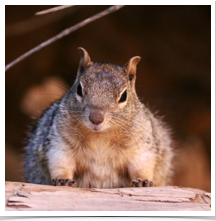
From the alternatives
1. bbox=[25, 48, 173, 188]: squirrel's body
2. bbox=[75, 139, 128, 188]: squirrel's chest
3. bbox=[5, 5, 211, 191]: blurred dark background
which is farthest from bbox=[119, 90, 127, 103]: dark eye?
bbox=[5, 5, 211, 191]: blurred dark background

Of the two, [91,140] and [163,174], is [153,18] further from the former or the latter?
[91,140]

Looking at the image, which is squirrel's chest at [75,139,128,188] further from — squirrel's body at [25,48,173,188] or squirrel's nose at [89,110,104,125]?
squirrel's nose at [89,110,104,125]

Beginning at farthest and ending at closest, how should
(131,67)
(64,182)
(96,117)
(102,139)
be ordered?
(131,67), (102,139), (64,182), (96,117)

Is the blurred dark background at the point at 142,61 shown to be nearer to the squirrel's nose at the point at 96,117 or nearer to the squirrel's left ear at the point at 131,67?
the squirrel's left ear at the point at 131,67

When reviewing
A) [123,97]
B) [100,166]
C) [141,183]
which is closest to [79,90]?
[123,97]

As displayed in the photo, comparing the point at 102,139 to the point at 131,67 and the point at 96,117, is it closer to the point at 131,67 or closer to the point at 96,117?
the point at 96,117

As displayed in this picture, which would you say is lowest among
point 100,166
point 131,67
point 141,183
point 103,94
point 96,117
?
point 141,183

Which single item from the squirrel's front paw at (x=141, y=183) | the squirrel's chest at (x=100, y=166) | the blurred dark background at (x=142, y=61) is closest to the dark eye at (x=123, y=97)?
the squirrel's chest at (x=100, y=166)

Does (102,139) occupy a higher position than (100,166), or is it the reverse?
(102,139)
